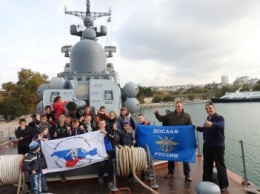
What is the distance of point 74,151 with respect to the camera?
4.59m

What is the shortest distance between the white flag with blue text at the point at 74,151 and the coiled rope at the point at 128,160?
29cm

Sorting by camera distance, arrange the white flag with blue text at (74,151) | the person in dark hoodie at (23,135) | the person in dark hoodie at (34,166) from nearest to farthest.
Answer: the person in dark hoodie at (34,166) → the white flag with blue text at (74,151) → the person in dark hoodie at (23,135)

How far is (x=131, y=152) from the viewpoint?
4496 millimetres

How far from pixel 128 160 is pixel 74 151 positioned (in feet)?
3.13

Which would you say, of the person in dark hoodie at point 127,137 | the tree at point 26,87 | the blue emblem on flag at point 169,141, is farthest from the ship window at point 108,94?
the tree at point 26,87

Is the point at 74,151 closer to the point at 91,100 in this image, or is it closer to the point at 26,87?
the point at 91,100

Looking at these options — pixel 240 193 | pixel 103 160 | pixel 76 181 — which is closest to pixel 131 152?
pixel 103 160

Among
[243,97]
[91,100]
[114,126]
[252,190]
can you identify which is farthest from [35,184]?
[243,97]

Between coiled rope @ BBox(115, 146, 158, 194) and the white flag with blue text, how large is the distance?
0.29m

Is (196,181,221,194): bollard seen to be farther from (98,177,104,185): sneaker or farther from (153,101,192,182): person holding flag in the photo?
(98,177,104,185): sneaker

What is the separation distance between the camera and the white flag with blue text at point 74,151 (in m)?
4.59

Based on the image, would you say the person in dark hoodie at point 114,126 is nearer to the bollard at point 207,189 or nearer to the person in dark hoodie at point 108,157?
the person in dark hoodie at point 108,157

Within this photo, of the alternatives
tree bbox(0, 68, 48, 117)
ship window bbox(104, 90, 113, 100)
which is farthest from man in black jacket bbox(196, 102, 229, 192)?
tree bbox(0, 68, 48, 117)

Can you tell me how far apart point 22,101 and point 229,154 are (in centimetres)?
3166
